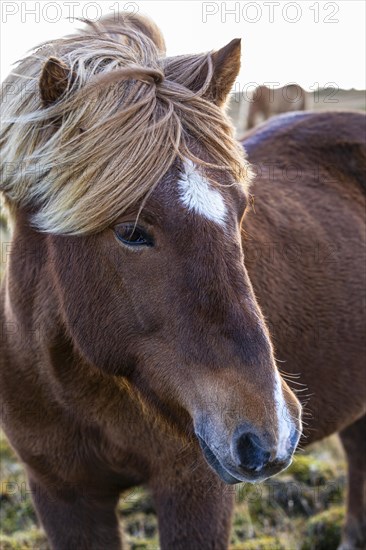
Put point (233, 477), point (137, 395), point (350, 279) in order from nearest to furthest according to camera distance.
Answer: point (233, 477) → point (137, 395) → point (350, 279)

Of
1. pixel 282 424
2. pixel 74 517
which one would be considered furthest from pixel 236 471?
pixel 74 517

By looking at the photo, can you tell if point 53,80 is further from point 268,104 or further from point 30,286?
point 268,104

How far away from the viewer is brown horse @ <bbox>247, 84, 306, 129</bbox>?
504 inches

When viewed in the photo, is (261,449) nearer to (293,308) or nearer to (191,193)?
(191,193)

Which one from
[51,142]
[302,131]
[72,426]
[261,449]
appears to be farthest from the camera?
[302,131]

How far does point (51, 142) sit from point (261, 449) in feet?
4.04

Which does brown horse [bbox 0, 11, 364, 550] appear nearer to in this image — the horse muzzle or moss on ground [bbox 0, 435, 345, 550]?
the horse muzzle

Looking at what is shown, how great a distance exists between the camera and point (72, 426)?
3.10 m

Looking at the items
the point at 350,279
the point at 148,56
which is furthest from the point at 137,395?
the point at 350,279

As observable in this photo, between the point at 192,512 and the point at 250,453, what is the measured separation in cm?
93

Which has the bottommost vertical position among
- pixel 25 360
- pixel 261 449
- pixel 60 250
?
pixel 25 360

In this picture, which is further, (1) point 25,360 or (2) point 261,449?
(1) point 25,360

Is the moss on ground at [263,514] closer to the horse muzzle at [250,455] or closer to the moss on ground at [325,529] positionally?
the moss on ground at [325,529]

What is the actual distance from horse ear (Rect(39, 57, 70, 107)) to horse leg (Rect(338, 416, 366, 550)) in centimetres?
318
